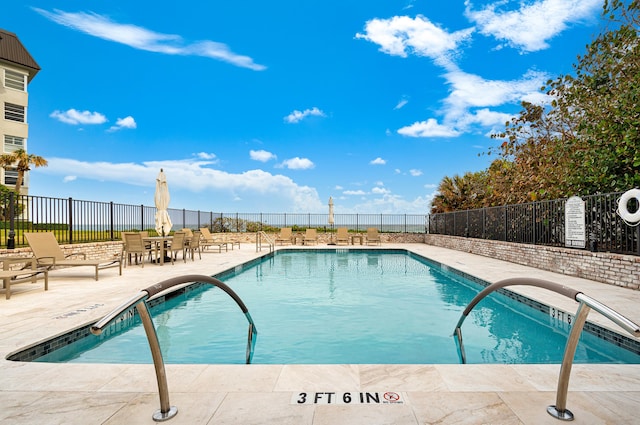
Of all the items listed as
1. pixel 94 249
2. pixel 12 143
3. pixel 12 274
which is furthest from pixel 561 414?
pixel 12 143

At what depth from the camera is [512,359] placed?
14.1 feet

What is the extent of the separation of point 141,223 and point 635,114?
1629 centimetres

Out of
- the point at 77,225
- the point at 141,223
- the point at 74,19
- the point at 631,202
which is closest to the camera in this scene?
the point at 631,202

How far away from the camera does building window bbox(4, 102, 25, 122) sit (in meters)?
24.6

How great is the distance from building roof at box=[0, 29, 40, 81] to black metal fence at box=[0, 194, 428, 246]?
13.5m

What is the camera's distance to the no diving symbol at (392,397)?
2.62 meters

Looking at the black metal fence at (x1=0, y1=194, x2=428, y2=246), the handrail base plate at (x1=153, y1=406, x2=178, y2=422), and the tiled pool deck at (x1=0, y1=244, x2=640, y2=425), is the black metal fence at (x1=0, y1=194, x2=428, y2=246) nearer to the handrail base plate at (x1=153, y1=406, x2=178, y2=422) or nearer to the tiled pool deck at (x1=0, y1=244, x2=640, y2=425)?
the tiled pool deck at (x1=0, y1=244, x2=640, y2=425)

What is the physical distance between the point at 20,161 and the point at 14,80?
6760 millimetres

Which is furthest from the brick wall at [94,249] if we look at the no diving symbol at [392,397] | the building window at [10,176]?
the building window at [10,176]

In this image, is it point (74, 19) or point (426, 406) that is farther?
point (74, 19)

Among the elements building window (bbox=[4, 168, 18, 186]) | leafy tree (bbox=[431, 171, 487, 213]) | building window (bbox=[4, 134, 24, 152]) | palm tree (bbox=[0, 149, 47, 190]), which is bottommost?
leafy tree (bbox=[431, 171, 487, 213])

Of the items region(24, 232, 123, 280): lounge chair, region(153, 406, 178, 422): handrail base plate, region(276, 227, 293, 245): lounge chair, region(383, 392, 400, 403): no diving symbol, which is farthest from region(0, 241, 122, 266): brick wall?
region(383, 392, 400, 403): no diving symbol

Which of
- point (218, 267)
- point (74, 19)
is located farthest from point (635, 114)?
point (74, 19)

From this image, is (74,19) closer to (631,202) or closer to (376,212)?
(376,212)
